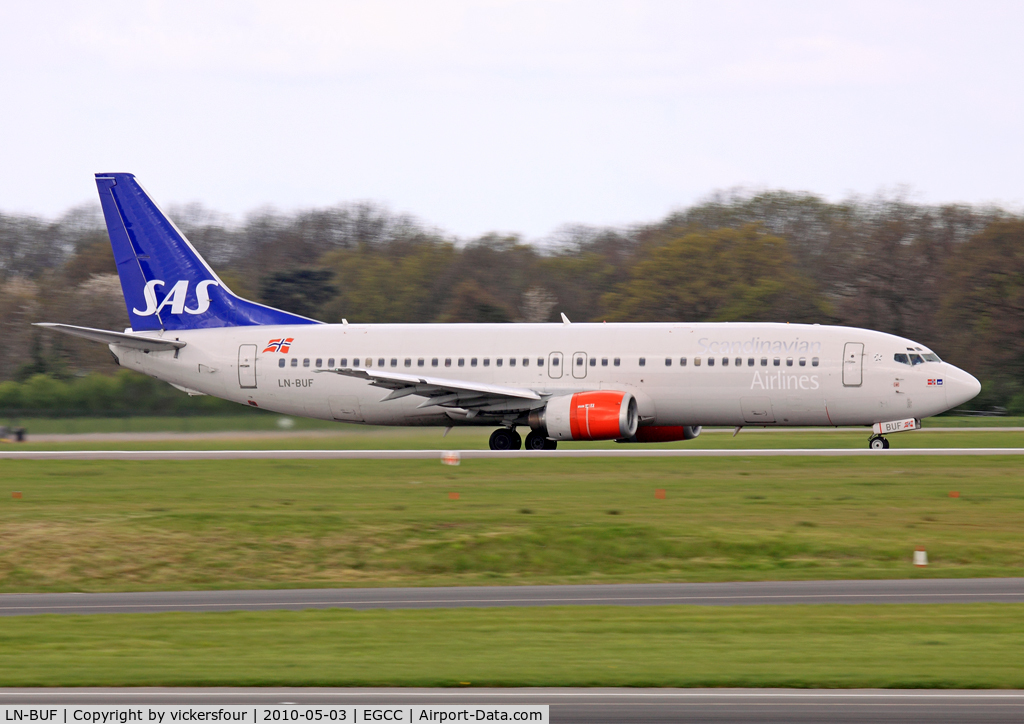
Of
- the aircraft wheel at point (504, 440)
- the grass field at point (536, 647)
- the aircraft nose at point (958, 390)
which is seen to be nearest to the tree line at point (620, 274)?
the aircraft wheel at point (504, 440)

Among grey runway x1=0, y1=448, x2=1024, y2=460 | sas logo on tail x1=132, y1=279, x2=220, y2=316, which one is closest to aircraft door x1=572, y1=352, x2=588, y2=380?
grey runway x1=0, y1=448, x2=1024, y2=460

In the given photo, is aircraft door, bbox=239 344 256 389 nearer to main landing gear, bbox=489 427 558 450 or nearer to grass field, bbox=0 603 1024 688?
main landing gear, bbox=489 427 558 450

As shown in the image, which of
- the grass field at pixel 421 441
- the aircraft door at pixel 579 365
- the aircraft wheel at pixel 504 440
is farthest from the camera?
the grass field at pixel 421 441

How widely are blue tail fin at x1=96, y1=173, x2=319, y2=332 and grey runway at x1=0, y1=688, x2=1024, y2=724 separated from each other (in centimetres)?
3230

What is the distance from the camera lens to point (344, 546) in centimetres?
2314

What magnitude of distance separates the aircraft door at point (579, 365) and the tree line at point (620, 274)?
1397 cm

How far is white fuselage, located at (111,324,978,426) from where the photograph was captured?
3762cm

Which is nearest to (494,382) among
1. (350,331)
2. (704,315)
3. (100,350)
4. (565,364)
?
(565,364)

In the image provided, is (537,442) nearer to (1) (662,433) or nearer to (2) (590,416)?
(2) (590,416)

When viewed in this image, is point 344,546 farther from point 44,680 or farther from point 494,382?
point 494,382

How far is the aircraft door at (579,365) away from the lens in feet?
129

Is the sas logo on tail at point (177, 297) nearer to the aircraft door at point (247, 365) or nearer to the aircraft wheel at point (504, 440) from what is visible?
the aircraft door at point (247, 365)

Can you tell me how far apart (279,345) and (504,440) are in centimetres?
849

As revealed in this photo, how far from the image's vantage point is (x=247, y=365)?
42.6 m
